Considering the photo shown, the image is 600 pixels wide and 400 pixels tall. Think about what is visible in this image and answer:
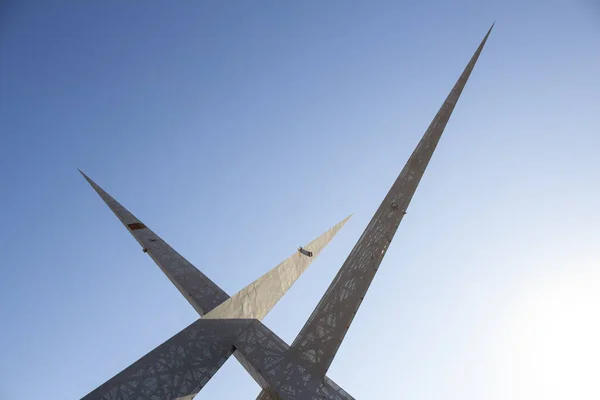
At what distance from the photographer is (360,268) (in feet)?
27.9

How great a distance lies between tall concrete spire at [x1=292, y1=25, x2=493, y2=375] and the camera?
7480 mm

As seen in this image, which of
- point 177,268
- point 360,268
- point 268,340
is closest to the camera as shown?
point 268,340

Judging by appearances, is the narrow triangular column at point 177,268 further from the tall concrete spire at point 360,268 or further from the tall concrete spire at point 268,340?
the tall concrete spire at point 360,268

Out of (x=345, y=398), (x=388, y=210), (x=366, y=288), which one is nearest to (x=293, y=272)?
(x=366, y=288)

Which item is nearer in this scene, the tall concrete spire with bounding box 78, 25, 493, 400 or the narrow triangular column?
the tall concrete spire with bounding box 78, 25, 493, 400

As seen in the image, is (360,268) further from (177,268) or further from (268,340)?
(177,268)

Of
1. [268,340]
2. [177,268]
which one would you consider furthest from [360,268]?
[177,268]

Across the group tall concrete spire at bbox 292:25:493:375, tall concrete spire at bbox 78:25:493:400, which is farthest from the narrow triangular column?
tall concrete spire at bbox 292:25:493:375

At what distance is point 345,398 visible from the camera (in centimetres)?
667

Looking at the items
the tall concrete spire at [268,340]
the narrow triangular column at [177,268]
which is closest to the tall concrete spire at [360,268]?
the tall concrete spire at [268,340]

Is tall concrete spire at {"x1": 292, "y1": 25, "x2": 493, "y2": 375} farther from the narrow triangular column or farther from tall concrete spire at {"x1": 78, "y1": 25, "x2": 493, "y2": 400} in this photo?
the narrow triangular column

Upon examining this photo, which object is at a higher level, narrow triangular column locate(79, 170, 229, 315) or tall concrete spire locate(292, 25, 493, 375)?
tall concrete spire locate(292, 25, 493, 375)

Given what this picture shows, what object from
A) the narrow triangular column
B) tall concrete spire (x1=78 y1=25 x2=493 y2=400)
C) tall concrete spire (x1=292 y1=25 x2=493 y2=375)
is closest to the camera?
tall concrete spire (x1=78 y1=25 x2=493 y2=400)

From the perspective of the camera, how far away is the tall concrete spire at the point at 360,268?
24.5 ft
